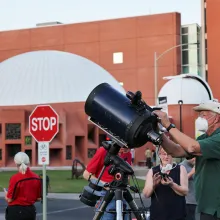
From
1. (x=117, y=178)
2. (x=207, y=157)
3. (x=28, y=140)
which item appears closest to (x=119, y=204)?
(x=117, y=178)

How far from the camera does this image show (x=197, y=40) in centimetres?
7119

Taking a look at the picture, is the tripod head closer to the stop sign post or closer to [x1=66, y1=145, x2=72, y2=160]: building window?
the stop sign post

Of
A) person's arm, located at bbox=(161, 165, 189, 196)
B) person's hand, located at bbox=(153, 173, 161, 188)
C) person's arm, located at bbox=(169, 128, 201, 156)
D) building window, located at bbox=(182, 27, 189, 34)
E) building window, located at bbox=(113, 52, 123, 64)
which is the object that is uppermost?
building window, located at bbox=(182, 27, 189, 34)

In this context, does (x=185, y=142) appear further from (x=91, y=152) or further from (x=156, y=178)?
(x=91, y=152)

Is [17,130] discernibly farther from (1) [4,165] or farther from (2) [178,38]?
(2) [178,38]

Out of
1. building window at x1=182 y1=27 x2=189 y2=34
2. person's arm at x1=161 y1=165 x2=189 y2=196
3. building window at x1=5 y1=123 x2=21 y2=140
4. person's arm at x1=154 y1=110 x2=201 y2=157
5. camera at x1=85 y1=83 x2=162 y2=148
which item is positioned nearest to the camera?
camera at x1=85 y1=83 x2=162 y2=148

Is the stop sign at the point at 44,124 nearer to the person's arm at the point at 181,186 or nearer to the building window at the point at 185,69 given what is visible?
the person's arm at the point at 181,186

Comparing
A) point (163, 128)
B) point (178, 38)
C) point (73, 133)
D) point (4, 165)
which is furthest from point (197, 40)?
point (163, 128)

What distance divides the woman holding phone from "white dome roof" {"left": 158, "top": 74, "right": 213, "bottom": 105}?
4472cm

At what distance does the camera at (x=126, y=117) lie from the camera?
4.50 m

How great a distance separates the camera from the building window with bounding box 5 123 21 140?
167ft

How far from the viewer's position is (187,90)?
2083 inches

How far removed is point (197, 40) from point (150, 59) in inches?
332

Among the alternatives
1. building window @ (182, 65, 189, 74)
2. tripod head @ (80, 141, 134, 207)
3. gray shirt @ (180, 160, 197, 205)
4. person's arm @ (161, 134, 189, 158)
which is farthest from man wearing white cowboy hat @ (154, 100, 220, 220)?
building window @ (182, 65, 189, 74)
